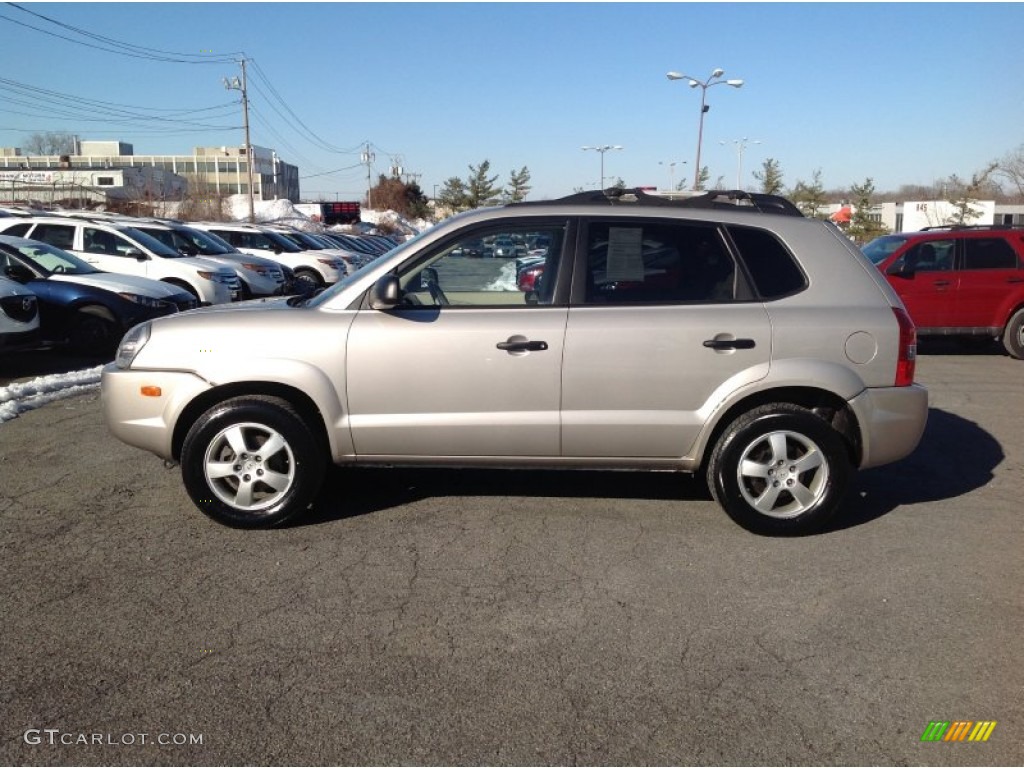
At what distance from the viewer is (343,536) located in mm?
4543

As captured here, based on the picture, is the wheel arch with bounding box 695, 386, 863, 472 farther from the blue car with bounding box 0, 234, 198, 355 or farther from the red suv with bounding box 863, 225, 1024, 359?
the blue car with bounding box 0, 234, 198, 355

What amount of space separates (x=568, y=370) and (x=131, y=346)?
8.09 feet

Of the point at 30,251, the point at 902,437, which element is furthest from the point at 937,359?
the point at 30,251

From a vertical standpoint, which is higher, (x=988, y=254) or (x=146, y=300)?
(x=988, y=254)

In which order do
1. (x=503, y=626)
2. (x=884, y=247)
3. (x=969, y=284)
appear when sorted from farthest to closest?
1. (x=884, y=247)
2. (x=969, y=284)
3. (x=503, y=626)

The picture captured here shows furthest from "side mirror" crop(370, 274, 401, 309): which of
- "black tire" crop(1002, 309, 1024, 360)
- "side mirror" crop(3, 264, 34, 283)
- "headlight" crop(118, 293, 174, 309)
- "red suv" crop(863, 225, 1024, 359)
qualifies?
"black tire" crop(1002, 309, 1024, 360)

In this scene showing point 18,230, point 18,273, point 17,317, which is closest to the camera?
point 17,317

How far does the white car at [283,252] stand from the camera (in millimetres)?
20734

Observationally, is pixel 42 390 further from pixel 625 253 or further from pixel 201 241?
pixel 201 241

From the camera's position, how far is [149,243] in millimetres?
13992

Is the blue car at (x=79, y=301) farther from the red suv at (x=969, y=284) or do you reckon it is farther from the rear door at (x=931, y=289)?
the rear door at (x=931, y=289)

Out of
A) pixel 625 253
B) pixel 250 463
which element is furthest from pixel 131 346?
pixel 625 253

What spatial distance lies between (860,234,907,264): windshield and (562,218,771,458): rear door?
797 centimetres

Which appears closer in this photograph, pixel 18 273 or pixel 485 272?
pixel 485 272
